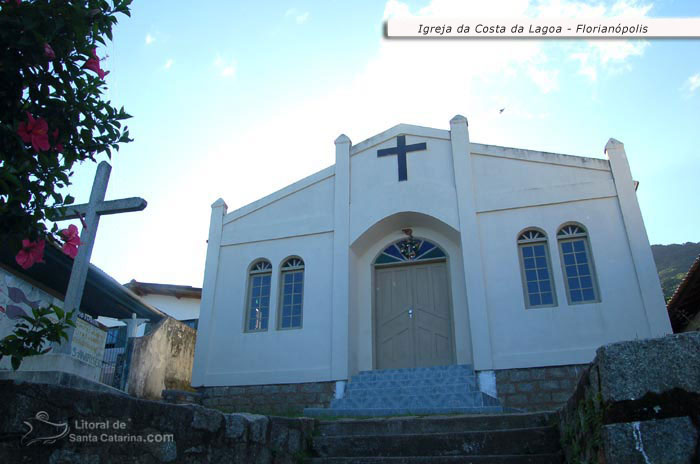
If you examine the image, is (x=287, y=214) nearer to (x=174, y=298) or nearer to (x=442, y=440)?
(x=442, y=440)

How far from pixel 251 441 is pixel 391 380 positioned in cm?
550

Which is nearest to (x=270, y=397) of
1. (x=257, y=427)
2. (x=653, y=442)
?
(x=257, y=427)

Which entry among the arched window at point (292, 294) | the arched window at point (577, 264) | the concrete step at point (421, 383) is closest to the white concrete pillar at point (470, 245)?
the concrete step at point (421, 383)

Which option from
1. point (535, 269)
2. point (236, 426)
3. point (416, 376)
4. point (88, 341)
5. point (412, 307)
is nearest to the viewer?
point (236, 426)

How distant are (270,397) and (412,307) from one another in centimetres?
312

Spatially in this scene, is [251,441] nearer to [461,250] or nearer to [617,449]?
[617,449]

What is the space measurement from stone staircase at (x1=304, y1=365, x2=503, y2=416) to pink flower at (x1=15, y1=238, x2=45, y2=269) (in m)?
5.52

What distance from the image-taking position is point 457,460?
188 inches

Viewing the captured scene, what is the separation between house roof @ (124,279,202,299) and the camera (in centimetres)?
1866

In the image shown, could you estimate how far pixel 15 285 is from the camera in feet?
22.9

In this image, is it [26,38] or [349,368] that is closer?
[26,38]

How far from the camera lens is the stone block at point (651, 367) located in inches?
118

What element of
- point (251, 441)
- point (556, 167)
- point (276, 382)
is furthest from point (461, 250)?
point (251, 441)

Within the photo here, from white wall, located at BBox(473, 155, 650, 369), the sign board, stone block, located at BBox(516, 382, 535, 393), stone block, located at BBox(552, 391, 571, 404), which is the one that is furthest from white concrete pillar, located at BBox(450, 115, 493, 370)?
the sign board
